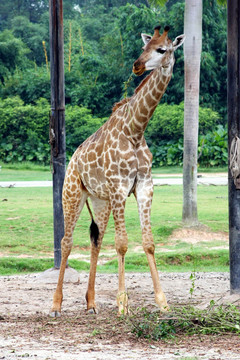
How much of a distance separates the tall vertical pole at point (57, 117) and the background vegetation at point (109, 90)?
49.3ft

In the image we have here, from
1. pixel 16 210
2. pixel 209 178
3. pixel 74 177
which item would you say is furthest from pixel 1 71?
pixel 74 177

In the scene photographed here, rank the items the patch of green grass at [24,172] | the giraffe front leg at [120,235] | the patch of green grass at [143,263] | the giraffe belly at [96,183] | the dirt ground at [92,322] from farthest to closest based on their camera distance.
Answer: the patch of green grass at [24,172]
the patch of green grass at [143,263]
the giraffe belly at [96,183]
the giraffe front leg at [120,235]
the dirt ground at [92,322]

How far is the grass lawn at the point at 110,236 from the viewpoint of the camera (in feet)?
30.6

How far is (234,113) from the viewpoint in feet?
19.5

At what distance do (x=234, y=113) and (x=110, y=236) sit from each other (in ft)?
19.9

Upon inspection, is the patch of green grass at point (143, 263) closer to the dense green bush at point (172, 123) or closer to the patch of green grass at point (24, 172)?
the patch of green grass at point (24, 172)

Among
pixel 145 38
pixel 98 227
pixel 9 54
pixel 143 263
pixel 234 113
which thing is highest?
pixel 9 54

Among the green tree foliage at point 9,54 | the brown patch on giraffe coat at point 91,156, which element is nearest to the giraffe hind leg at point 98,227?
the brown patch on giraffe coat at point 91,156

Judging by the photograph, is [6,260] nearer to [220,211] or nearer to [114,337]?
[114,337]

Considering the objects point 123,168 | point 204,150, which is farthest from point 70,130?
point 123,168

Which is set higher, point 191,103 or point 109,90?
point 109,90

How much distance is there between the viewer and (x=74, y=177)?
6.47m

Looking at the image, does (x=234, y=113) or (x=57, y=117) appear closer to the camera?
(x=234, y=113)

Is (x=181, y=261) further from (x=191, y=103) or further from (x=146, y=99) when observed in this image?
(x=146, y=99)
